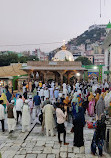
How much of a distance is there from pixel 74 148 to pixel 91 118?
313cm

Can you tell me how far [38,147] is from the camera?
485cm

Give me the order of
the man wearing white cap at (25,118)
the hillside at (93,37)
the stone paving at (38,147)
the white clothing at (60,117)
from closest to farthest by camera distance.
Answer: the stone paving at (38,147), the white clothing at (60,117), the man wearing white cap at (25,118), the hillside at (93,37)

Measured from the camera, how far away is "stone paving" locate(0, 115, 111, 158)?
4.43 meters

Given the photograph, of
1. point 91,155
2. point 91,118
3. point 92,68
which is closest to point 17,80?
point 91,118

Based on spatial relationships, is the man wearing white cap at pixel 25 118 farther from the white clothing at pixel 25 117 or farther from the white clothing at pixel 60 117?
the white clothing at pixel 60 117

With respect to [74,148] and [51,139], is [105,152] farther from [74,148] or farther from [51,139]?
[51,139]

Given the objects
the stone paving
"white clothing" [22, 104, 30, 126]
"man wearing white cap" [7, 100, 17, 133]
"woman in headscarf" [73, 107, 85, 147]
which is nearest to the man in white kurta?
the stone paving

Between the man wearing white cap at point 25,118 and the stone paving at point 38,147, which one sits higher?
the man wearing white cap at point 25,118

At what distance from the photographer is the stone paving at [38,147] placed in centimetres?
443

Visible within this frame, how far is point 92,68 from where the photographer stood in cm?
2872

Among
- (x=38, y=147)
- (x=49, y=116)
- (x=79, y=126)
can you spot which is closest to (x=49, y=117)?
(x=49, y=116)

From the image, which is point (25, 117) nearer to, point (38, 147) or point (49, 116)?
point (49, 116)

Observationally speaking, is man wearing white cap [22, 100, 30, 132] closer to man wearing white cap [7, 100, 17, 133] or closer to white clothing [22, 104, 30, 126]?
white clothing [22, 104, 30, 126]

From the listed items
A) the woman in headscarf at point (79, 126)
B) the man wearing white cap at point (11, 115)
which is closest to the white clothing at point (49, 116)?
the woman in headscarf at point (79, 126)
